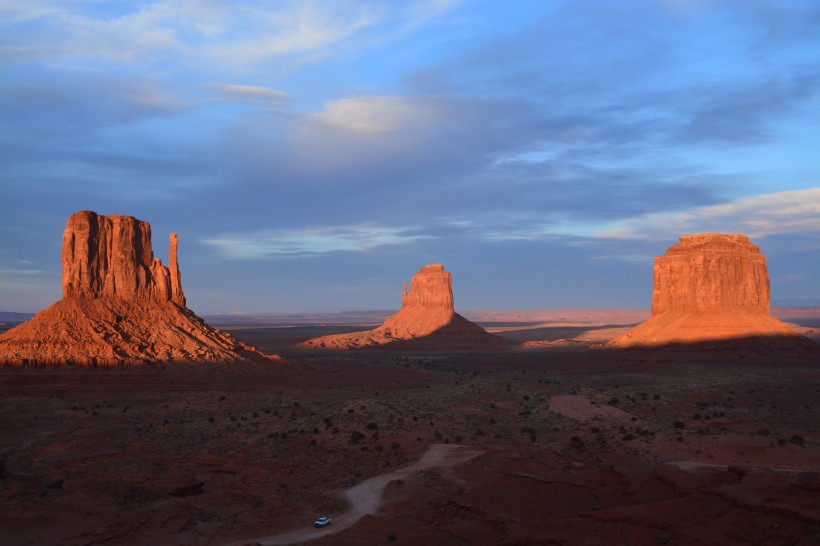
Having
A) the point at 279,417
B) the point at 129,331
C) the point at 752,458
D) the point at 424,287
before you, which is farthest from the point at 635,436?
the point at 424,287

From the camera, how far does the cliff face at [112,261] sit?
6012 centimetres

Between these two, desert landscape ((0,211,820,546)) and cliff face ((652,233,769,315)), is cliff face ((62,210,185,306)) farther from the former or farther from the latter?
cliff face ((652,233,769,315))

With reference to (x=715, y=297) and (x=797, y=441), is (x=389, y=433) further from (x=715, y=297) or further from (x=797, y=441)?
(x=715, y=297)

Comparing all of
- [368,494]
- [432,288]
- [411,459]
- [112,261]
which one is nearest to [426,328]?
[432,288]

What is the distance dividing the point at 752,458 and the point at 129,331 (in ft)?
163

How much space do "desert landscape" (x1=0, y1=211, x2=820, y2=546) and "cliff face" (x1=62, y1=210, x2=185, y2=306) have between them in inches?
7.4

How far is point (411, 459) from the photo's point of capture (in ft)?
98.7

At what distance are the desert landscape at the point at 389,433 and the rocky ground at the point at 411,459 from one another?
0.39 ft

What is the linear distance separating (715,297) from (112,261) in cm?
6507

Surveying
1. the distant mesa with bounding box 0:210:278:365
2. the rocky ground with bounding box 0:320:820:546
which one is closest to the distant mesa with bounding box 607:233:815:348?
the rocky ground with bounding box 0:320:820:546

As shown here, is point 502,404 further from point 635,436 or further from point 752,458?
point 752,458

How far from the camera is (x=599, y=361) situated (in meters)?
79.8

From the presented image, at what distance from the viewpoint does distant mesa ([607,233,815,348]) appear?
80062 millimetres

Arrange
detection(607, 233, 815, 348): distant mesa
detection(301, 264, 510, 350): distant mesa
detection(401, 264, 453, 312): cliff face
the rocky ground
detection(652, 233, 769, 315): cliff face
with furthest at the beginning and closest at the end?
detection(401, 264, 453, 312): cliff face, detection(301, 264, 510, 350): distant mesa, detection(652, 233, 769, 315): cliff face, detection(607, 233, 815, 348): distant mesa, the rocky ground
